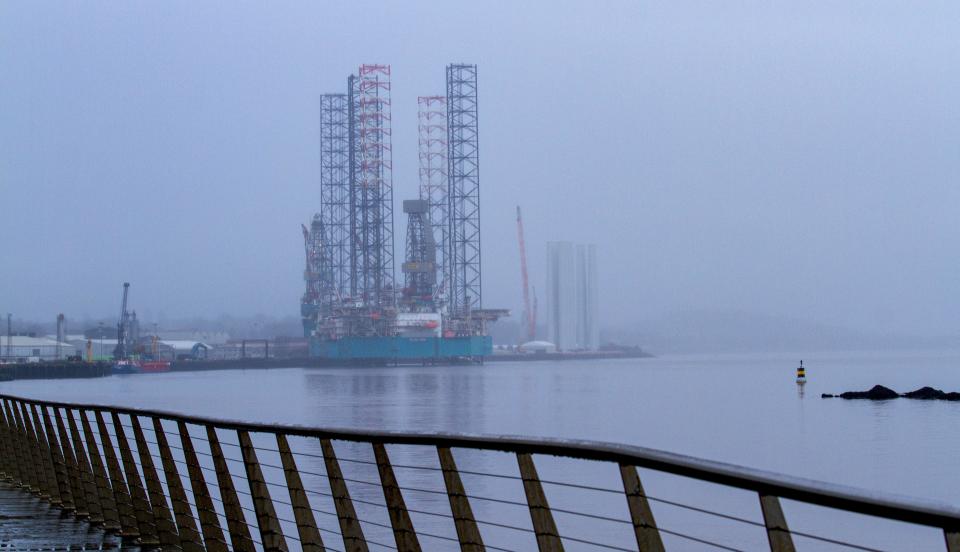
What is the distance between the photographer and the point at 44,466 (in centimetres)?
980

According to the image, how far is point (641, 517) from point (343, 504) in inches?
75.3

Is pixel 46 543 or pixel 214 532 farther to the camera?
pixel 46 543

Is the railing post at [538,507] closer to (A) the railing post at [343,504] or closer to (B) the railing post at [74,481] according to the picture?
(A) the railing post at [343,504]

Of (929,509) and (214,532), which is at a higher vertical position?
(929,509)

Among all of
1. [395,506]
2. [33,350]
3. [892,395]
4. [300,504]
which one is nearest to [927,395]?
[892,395]

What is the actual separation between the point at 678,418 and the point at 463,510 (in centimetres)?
4546

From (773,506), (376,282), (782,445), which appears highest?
(376,282)

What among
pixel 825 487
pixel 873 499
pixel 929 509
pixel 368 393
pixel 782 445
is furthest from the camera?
pixel 368 393

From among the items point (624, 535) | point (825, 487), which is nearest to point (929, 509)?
point (825, 487)

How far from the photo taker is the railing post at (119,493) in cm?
757

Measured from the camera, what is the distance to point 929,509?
5.60 ft

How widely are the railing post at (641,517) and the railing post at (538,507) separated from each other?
0.40 m

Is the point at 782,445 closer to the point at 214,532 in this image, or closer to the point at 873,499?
the point at 214,532

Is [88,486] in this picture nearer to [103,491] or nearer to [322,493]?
[103,491]
